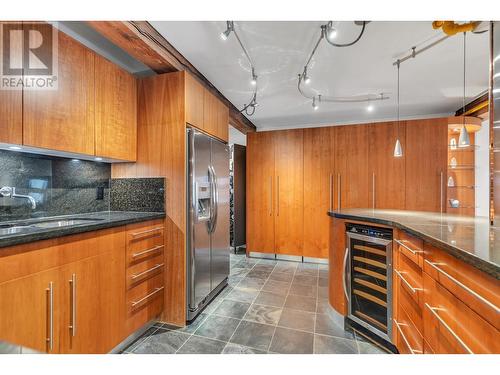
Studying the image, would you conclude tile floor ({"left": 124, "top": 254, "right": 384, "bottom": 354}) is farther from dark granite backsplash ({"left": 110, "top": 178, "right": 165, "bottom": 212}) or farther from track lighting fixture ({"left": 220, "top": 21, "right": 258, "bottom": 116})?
track lighting fixture ({"left": 220, "top": 21, "right": 258, "bottom": 116})

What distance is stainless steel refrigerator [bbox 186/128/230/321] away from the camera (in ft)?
7.00

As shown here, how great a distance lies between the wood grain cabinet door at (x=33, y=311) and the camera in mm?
1061

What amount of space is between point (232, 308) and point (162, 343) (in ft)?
2.46

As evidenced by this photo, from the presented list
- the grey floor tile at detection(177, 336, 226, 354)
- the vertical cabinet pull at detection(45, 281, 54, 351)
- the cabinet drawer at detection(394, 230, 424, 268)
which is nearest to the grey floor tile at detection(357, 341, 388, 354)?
the cabinet drawer at detection(394, 230, 424, 268)

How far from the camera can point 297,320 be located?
213 centimetres

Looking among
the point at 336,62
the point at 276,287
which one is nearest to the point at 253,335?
the point at 276,287

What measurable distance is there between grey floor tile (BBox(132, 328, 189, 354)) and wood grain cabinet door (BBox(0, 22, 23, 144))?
1.66 metres

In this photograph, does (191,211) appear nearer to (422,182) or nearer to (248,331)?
(248,331)

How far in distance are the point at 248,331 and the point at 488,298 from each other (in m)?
1.67

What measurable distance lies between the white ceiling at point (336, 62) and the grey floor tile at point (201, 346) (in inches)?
98.4

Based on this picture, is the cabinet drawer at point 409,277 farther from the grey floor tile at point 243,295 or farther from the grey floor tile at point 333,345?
the grey floor tile at point 243,295

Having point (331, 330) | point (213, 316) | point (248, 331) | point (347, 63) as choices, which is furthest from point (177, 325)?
point (347, 63)

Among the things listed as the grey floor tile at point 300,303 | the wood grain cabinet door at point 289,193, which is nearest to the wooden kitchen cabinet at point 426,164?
the wood grain cabinet door at point 289,193

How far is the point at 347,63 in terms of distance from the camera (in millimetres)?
2361
